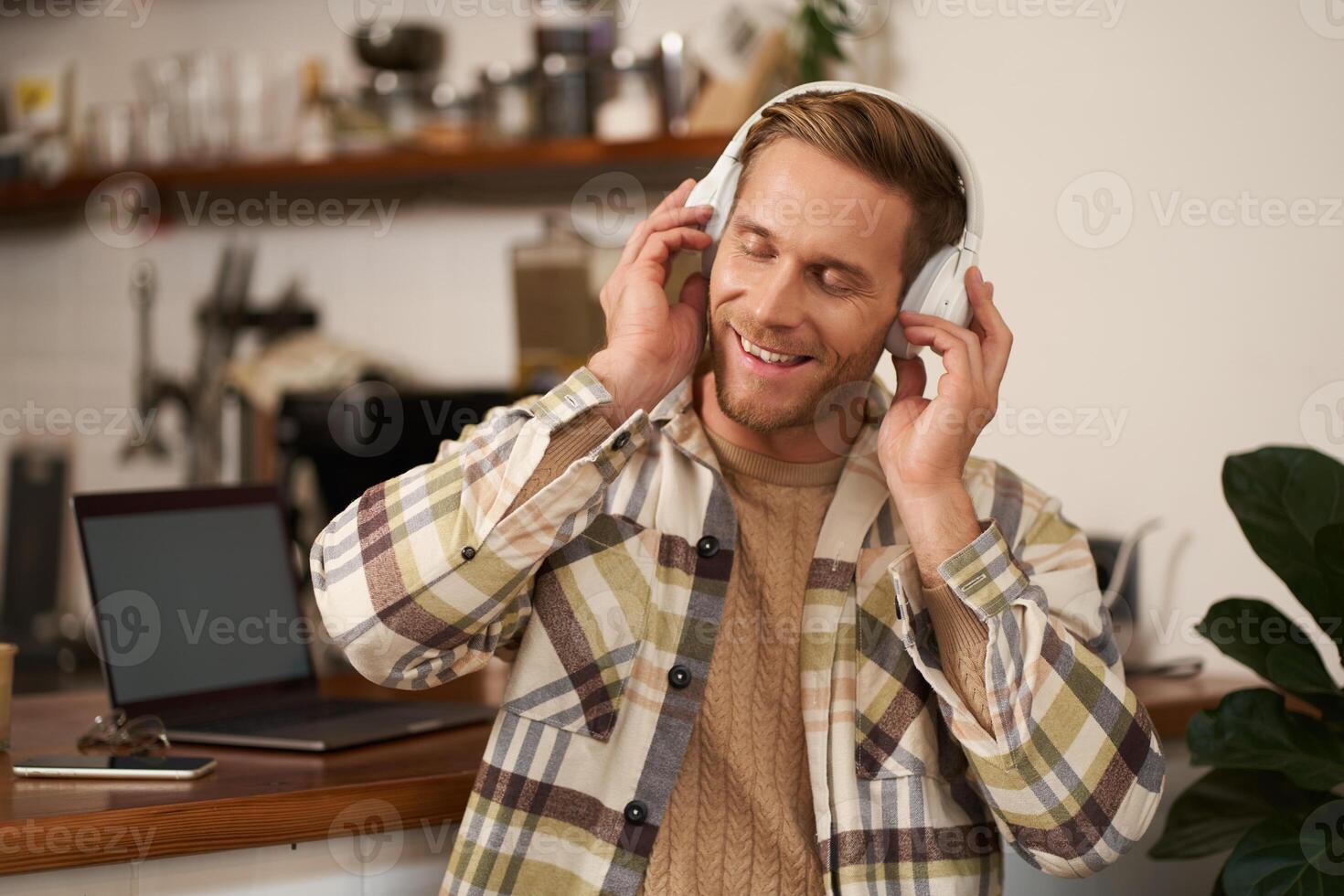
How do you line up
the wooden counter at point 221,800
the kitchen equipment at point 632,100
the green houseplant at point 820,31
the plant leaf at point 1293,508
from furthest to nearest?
the kitchen equipment at point 632,100 → the green houseplant at point 820,31 → the plant leaf at point 1293,508 → the wooden counter at point 221,800

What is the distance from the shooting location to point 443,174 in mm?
2980

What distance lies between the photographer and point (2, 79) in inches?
147

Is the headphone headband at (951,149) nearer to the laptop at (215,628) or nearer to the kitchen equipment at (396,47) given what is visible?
the laptop at (215,628)

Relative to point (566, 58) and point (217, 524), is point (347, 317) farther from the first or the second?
point (217, 524)

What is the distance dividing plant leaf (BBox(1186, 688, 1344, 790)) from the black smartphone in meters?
0.89

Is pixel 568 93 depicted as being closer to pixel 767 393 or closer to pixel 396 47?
pixel 396 47

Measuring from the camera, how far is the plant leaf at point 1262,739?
4.14 ft

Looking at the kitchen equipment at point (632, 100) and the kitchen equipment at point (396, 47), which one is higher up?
the kitchen equipment at point (396, 47)

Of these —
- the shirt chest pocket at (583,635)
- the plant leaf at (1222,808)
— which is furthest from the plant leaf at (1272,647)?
the shirt chest pocket at (583,635)

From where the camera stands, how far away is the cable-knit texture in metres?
1.20

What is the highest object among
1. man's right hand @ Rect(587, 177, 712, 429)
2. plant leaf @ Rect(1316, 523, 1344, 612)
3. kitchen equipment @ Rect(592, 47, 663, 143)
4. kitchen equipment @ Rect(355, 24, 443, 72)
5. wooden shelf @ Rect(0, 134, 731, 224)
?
kitchen equipment @ Rect(355, 24, 443, 72)

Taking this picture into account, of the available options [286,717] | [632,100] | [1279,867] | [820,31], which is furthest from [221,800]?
[632,100]

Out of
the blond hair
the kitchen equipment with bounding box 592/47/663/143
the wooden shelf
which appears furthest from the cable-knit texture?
the kitchen equipment with bounding box 592/47/663/143

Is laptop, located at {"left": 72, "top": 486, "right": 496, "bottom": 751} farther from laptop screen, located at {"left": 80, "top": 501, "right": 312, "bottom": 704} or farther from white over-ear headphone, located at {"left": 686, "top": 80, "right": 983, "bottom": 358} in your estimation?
white over-ear headphone, located at {"left": 686, "top": 80, "right": 983, "bottom": 358}
